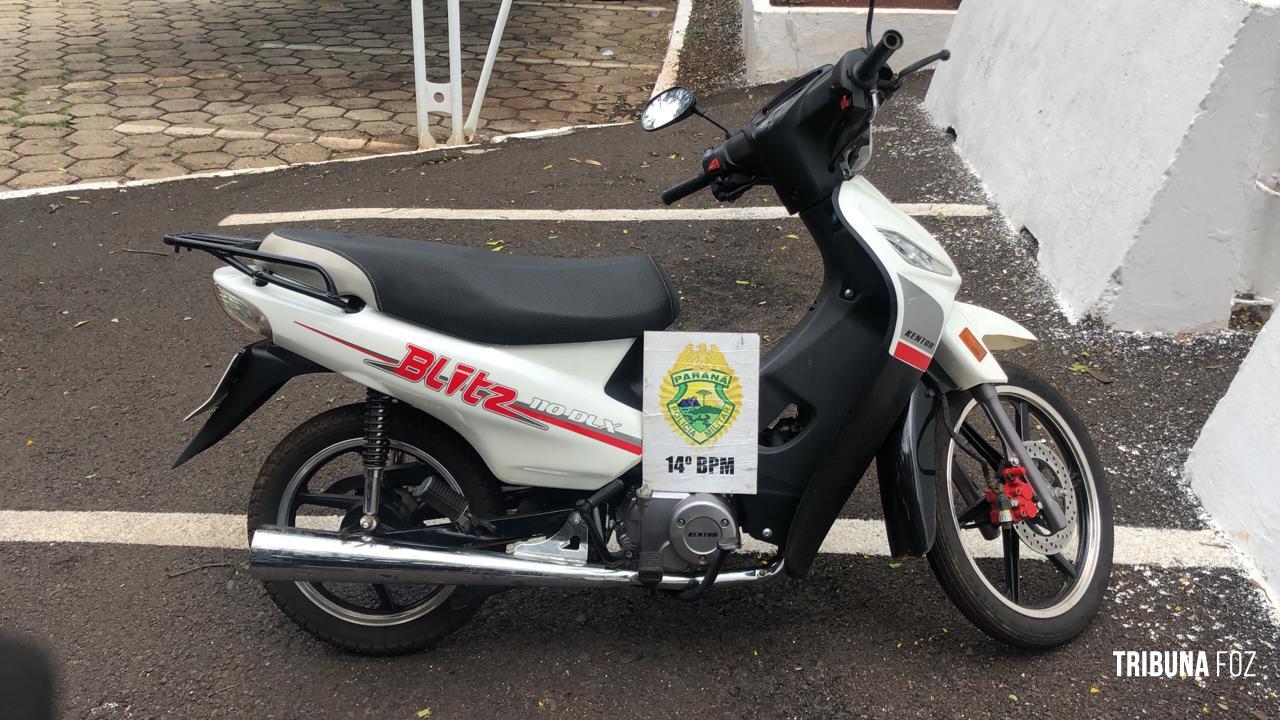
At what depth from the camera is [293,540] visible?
7.99 ft

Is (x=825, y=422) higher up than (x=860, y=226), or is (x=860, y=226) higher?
(x=860, y=226)

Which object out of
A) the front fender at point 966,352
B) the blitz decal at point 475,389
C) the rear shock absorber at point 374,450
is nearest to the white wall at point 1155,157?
the front fender at point 966,352

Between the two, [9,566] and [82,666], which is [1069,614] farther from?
[9,566]

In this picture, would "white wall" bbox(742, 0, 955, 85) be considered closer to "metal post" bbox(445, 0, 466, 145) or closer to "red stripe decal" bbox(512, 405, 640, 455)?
"metal post" bbox(445, 0, 466, 145)


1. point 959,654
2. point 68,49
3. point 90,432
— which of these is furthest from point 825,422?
point 68,49

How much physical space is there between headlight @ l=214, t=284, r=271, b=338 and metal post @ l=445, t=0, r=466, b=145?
454 centimetres

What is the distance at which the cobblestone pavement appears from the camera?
6.91m

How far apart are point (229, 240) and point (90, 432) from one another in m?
1.81

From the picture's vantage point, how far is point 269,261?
2.33 m

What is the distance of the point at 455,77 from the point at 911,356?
5.12 m

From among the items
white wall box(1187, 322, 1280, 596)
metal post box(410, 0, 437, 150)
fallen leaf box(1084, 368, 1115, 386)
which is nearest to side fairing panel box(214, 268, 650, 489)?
white wall box(1187, 322, 1280, 596)

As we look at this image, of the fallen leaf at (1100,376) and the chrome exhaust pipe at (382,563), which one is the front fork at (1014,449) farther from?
the fallen leaf at (1100,376)

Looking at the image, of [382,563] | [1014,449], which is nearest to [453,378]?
[382,563]

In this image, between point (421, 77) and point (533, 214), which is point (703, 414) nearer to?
point (533, 214)
